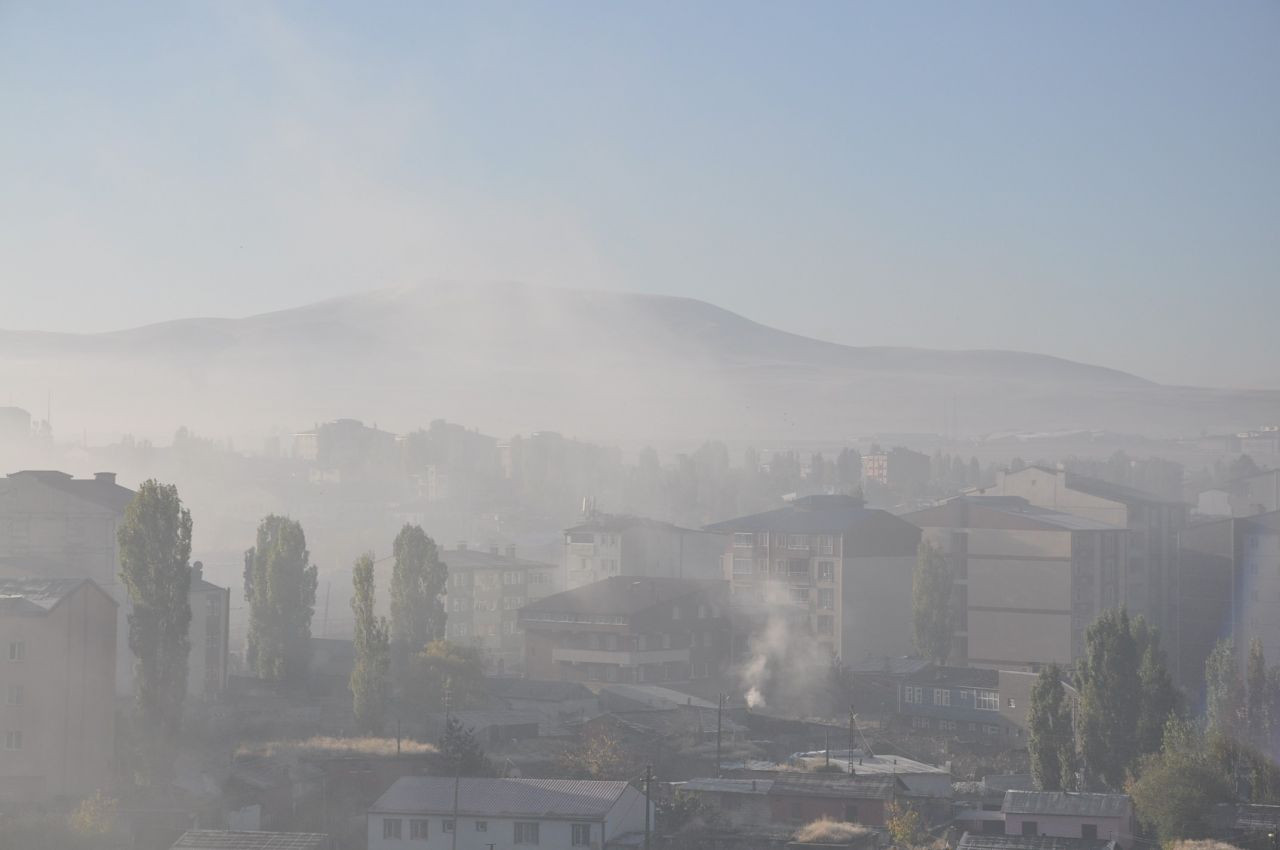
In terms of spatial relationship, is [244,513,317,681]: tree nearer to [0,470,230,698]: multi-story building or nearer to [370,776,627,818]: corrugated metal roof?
[0,470,230,698]: multi-story building

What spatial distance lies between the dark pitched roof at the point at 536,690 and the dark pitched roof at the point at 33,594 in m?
9.15

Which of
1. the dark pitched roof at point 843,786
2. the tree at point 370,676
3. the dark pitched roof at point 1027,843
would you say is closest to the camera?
the dark pitched roof at point 1027,843

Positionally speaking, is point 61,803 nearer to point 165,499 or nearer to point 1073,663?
point 165,499

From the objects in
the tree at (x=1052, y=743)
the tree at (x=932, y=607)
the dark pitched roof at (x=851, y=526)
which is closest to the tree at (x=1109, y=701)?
the tree at (x=1052, y=743)

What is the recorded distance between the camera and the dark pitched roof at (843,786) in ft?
63.6

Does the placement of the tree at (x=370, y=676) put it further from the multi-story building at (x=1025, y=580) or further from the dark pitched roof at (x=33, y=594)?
the multi-story building at (x=1025, y=580)

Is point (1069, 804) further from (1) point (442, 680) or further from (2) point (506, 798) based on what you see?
(1) point (442, 680)

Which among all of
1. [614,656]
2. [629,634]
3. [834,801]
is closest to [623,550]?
[614,656]

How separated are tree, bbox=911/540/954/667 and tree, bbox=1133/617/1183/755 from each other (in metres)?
9.38

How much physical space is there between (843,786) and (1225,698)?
9.56 metres

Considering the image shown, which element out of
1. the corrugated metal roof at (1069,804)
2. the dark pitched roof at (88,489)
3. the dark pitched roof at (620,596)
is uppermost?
the dark pitched roof at (88,489)

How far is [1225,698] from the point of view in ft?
85.1

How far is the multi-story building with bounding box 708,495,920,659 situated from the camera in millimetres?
36125

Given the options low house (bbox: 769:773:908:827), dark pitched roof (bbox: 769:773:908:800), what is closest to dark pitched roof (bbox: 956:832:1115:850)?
low house (bbox: 769:773:908:827)
